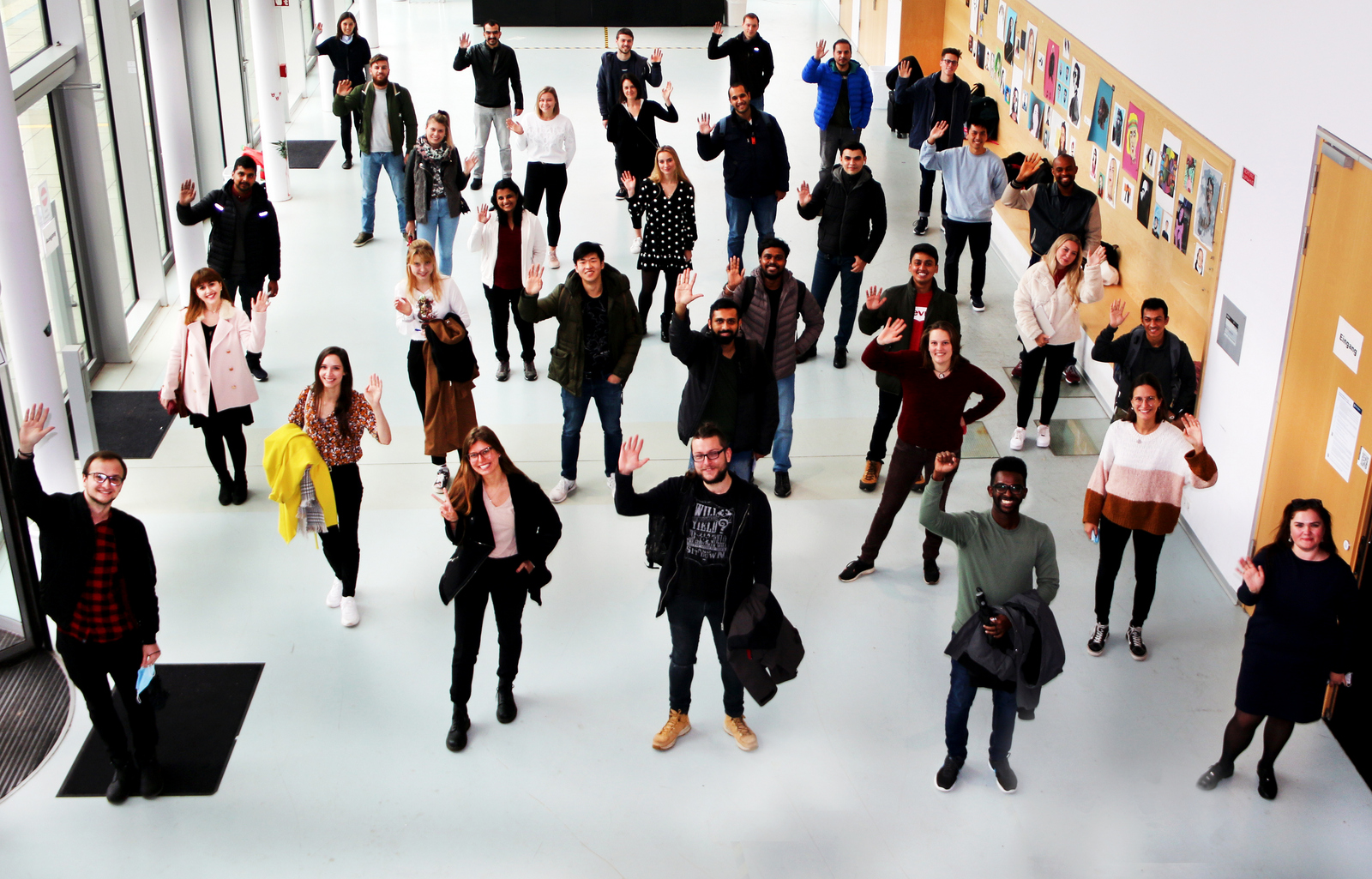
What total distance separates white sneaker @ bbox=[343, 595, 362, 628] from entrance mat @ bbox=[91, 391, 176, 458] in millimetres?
2482

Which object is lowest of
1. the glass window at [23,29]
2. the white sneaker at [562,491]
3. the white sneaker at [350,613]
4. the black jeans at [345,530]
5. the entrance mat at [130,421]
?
the white sneaker at [350,613]

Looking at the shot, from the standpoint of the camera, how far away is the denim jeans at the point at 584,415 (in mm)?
7746

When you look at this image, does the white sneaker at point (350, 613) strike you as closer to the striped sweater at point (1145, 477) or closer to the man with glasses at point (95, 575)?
the man with glasses at point (95, 575)

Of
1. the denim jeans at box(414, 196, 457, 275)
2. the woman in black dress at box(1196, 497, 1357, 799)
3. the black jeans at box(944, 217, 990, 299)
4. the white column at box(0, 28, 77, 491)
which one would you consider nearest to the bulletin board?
the black jeans at box(944, 217, 990, 299)

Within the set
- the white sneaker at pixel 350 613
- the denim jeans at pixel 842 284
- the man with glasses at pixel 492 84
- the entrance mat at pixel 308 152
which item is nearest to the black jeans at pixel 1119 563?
the denim jeans at pixel 842 284

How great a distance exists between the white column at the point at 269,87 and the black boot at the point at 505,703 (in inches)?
339

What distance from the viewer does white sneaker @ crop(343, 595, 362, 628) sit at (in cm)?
692

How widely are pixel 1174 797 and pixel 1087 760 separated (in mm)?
405

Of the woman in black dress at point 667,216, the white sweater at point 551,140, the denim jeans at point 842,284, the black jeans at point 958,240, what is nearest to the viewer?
the woman in black dress at point 667,216

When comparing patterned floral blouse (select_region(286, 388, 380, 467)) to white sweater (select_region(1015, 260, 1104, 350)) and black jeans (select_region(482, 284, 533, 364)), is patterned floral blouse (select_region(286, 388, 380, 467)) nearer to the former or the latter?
black jeans (select_region(482, 284, 533, 364))

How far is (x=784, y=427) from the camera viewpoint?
8.13 m

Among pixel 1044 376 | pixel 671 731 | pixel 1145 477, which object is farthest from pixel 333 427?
pixel 1044 376

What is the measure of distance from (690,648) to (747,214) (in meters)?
5.75

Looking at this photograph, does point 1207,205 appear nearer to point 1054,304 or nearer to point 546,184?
point 1054,304
